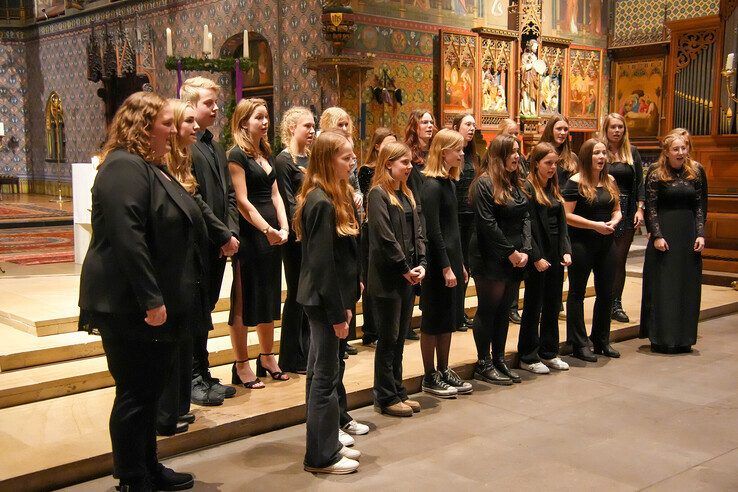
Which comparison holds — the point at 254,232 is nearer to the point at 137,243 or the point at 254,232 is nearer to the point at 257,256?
the point at 257,256

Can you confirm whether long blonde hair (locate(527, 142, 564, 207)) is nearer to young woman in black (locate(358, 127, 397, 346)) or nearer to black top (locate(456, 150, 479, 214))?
black top (locate(456, 150, 479, 214))

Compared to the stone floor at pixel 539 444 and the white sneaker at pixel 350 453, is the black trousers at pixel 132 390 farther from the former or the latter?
the white sneaker at pixel 350 453

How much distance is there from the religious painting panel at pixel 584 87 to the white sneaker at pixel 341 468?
27.9ft

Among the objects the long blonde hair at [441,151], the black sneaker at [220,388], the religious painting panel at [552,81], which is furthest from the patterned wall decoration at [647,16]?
the black sneaker at [220,388]

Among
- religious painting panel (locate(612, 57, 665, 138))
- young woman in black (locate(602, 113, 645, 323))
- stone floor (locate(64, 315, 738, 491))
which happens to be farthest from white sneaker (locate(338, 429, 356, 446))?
religious painting panel (locate(612, 57, 665, 138))

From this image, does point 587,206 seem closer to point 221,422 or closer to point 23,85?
point 221,422

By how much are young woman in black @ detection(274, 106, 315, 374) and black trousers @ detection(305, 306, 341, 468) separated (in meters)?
1.07

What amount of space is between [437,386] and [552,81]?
23.5ft

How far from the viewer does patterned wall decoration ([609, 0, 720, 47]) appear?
37.3 feet

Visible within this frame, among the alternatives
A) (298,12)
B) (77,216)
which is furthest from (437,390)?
(298,12)

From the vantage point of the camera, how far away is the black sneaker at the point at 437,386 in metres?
4.80

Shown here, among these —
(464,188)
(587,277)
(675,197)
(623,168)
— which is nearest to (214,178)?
(464,188)

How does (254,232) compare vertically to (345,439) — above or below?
above

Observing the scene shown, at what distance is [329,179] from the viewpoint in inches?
141
